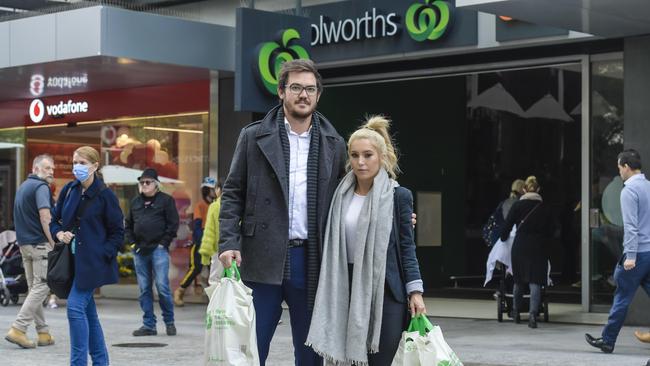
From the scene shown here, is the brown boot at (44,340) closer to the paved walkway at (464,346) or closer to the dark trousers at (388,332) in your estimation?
the paved walkway at (464,346)

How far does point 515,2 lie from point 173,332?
207 inches

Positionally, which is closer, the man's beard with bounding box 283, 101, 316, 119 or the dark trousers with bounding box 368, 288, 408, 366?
the dark trousers with bounding box 368, 288, 408, 366

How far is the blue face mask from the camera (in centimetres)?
884

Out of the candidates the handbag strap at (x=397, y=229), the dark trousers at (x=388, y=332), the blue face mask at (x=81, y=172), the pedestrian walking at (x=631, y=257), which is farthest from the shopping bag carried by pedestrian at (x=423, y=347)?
the pedestrian walking at (x=631, y=257)

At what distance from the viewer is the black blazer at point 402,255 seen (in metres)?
5.77

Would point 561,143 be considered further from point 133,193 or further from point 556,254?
point 133,193

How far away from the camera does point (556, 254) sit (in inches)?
811

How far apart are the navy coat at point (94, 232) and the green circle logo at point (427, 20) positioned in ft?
23.9

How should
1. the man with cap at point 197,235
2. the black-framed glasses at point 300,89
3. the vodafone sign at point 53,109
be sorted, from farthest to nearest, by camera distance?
1. the vodafone sign at point 53,109
2. the man with cap at point 197,235
3. the black-framed glasses at point 300,89

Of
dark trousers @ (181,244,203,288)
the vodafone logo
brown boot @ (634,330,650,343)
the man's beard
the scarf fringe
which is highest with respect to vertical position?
the vodafone logo

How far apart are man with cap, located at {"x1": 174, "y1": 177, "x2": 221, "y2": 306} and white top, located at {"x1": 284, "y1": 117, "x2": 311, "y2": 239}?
10.5 m

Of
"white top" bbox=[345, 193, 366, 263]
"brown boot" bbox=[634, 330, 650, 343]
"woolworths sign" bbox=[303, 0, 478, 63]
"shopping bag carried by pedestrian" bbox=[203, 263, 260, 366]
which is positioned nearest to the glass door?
"woolworths sign" bbox=[303, 0, 478, 63]

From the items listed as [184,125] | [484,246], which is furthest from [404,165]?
[184,125]

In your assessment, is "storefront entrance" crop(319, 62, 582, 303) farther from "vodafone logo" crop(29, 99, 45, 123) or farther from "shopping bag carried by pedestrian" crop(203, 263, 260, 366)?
"shopping bag carried by pedestrian" crop(203, 263, 260, 366)
